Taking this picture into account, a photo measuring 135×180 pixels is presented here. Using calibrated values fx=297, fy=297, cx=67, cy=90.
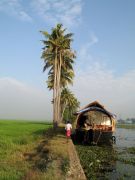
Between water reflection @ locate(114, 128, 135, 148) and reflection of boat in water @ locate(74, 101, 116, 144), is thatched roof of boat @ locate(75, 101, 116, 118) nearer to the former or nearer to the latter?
reflection of boat in water @ locate(74, 101, 116, 144)

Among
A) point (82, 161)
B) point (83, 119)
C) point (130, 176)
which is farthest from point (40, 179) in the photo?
point (83, 119)

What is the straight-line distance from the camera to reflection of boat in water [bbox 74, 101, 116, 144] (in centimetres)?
2833

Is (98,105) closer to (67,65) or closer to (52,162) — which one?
(67,65)

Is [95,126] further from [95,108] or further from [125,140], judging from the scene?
[125,140]

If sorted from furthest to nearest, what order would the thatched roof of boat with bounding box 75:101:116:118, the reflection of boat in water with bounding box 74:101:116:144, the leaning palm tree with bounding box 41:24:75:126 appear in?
1. the leaning palm tree with bounding box 41:24:75:126
2. the thatched roof of boat with bounding box 75:101:116:118
3. the reflection of boat in water with bounding box 74:101:116:144

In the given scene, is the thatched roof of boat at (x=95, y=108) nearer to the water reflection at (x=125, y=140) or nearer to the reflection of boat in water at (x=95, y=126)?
the reflection of boat in water at (x=95, y=126)

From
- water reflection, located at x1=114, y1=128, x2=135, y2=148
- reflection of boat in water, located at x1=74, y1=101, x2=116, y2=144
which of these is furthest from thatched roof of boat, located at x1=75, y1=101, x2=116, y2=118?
water reflection, located at x1=114, y1=128, x2=135, y2=148

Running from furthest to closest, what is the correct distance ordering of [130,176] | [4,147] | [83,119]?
[83,119] < [4,147] < [130,176]

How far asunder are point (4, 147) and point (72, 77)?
2872 centimetres

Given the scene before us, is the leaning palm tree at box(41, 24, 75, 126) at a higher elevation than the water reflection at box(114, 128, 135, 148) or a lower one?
higher

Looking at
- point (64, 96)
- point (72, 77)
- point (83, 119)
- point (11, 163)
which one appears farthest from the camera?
point (64, 96)

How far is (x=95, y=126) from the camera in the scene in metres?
29.0

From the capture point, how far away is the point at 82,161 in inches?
669

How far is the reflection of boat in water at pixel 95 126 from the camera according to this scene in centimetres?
2833
